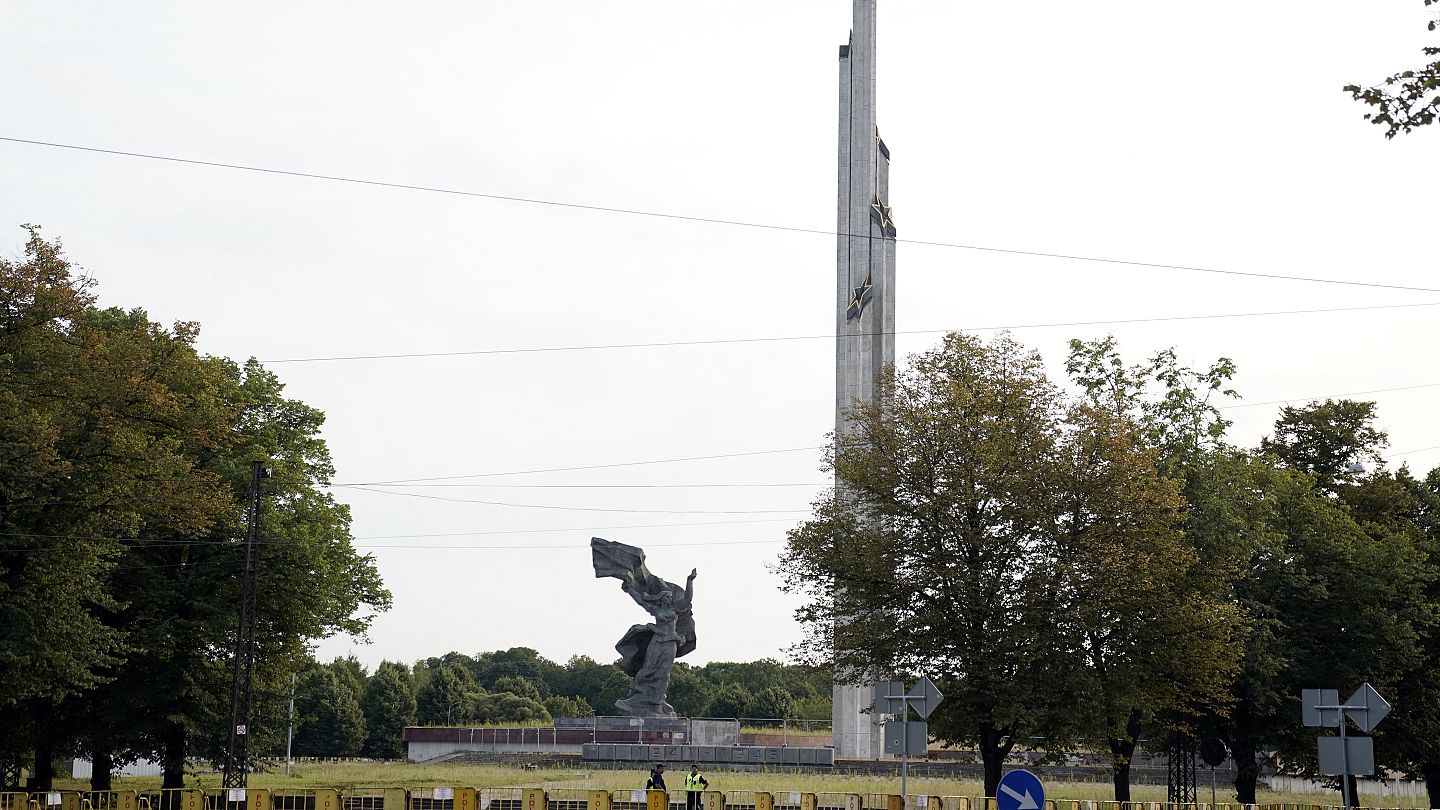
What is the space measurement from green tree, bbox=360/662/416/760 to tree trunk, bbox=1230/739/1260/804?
61.7 metres

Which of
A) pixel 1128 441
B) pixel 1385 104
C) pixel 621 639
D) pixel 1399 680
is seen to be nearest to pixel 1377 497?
pixel 1399 680

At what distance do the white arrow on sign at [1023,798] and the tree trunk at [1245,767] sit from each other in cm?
2729

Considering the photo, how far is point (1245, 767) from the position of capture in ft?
125

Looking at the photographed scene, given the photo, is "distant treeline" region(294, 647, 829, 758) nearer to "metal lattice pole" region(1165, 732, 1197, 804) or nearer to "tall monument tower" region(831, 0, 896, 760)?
"tall monument tower" region(831, 0, 896, 760)

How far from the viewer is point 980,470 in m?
30.9

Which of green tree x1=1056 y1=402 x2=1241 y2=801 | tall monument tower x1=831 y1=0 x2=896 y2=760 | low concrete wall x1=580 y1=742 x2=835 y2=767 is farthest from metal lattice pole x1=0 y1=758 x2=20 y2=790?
tall monument tower x1=831 y1=0 x2=896 y2=760

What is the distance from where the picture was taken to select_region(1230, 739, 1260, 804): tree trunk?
37.8 meters

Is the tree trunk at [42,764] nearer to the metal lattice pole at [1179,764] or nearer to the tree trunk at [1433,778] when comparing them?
the metal lattice pole at [1179,764]

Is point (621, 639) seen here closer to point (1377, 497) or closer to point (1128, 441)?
point (1377, 497)

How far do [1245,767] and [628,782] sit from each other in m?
17.6

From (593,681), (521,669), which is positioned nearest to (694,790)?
(593,681)

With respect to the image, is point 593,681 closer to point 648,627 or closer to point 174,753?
point 648,627

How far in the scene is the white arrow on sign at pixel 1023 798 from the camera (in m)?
12.9

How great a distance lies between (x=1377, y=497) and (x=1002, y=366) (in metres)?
18.9
